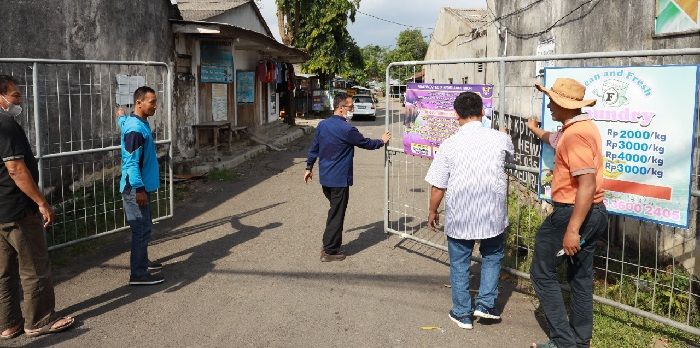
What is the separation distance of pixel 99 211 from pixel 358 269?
13.0ft

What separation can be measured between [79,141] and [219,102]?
6.46m

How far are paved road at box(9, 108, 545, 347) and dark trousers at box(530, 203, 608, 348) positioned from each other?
455 mm

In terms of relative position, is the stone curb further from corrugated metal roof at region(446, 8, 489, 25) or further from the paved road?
corrugated metal roof at region(446, 8, 489, 25)

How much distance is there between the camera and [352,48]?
107ft

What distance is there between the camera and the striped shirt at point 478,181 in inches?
167

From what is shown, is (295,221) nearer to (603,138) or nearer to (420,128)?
(420,128)

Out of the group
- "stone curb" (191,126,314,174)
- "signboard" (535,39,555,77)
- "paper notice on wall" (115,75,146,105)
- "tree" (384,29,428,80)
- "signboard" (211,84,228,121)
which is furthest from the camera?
"tree" (384,29,428,80)

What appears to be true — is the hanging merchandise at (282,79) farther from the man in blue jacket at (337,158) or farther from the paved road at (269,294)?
the man in blue jacket at (337,158)

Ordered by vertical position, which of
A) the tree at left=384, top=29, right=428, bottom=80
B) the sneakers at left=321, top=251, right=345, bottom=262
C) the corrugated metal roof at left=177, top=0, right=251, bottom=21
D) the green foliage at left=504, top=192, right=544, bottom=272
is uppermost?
the tree at left=384, top=29, right=428, bottom=80

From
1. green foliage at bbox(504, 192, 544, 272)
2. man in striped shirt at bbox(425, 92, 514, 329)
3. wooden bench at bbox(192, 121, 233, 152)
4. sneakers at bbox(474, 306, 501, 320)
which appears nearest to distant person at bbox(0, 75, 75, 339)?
man in striped shirt at bbox(425, 92, 514, 329)

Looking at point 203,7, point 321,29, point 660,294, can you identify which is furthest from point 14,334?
point 321,29

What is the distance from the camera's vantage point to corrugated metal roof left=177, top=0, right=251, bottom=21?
15.7m

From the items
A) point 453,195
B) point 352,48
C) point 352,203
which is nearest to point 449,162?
point 453,195

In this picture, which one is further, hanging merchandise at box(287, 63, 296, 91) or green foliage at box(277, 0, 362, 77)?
green foliage at box(277, 0, 362, 77)
